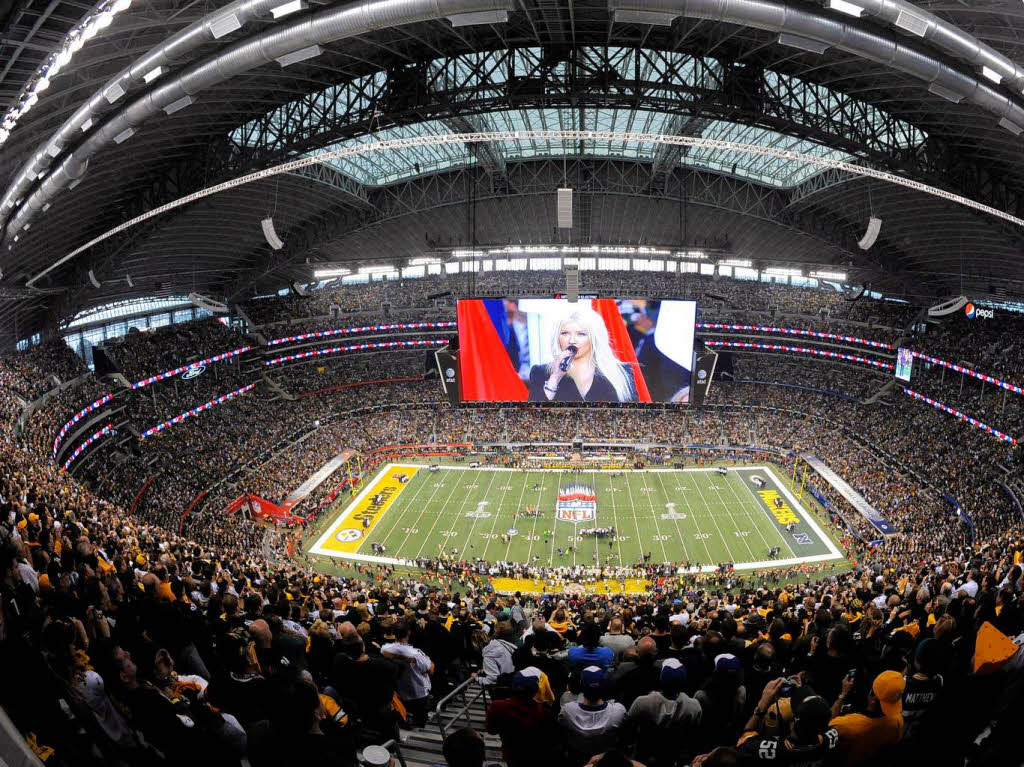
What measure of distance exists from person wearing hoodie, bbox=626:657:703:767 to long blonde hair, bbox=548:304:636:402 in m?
42.6

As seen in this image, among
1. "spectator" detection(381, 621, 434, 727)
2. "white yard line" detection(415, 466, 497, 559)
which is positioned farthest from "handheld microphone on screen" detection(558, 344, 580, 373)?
"spectator" detection(381, 621, 434, 727)

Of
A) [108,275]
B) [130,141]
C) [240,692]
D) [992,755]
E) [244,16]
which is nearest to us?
[992,755]

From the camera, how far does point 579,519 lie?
40.2m

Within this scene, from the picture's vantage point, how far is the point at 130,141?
2658 cm

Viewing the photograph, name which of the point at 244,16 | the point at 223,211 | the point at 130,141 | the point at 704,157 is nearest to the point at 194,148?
the point at 130,141

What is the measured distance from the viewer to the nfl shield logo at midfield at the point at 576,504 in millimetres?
40656

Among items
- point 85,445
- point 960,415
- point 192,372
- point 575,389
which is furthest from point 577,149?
point 85,445

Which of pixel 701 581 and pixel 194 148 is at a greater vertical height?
pixel 194 148

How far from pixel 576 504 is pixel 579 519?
→ 2281mm

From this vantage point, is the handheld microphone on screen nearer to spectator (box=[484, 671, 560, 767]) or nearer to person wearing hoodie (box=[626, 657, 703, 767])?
person wearing hoodie (box=[626, 657, 703, 767])

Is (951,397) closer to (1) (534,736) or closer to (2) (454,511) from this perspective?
(2) (454,511)

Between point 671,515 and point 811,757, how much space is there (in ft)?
124

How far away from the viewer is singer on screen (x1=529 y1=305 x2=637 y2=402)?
47906mm

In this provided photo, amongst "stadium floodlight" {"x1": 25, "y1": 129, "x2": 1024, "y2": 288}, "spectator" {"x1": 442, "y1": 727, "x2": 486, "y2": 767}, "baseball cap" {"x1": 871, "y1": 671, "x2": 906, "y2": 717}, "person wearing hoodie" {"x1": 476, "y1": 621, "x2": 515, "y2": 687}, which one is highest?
"stadium floodlight" {"x1": 25, "y1": 129, "x2": 1024, "y2": 288}
